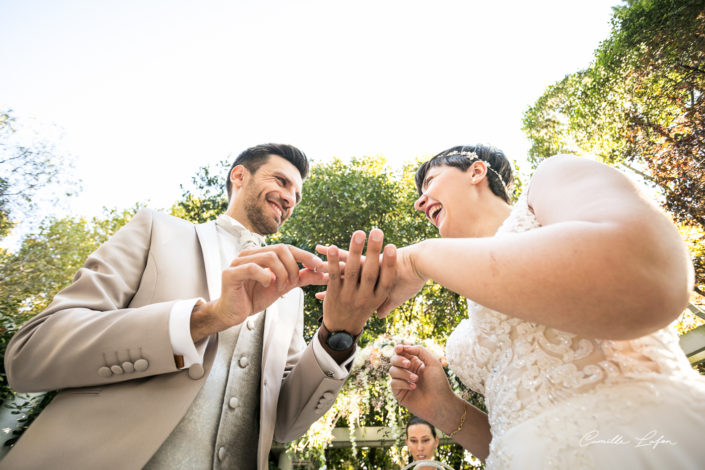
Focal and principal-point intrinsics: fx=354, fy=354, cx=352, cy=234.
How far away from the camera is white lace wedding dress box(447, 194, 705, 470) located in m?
1.08

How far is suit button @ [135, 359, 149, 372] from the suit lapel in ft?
1.82

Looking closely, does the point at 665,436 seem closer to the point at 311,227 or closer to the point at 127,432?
the point at 127,432

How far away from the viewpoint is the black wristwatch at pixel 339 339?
2021mm

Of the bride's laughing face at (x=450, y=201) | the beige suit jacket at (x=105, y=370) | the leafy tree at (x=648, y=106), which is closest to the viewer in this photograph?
the beige suit jacket at (x=105, y=370)

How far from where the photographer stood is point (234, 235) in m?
2.98

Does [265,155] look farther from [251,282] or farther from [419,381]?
[419,381]

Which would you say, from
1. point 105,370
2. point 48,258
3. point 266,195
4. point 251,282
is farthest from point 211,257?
point 48,258

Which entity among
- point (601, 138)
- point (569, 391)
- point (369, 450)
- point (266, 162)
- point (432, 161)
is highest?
point (601, 138)

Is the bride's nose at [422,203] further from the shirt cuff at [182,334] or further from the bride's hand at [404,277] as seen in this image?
the shirt cuff at [182,334]

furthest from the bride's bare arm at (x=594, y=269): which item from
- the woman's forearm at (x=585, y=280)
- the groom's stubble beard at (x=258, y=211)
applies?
the groom's stubble beard at (x=258, y=211)

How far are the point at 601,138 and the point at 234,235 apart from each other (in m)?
15.9

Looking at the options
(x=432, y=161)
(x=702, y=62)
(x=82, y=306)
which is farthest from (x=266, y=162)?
(x=702, y=62)

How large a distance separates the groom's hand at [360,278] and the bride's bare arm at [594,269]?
365 mm

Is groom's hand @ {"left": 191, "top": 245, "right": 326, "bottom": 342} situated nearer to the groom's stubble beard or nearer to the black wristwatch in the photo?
the black wristwatch
